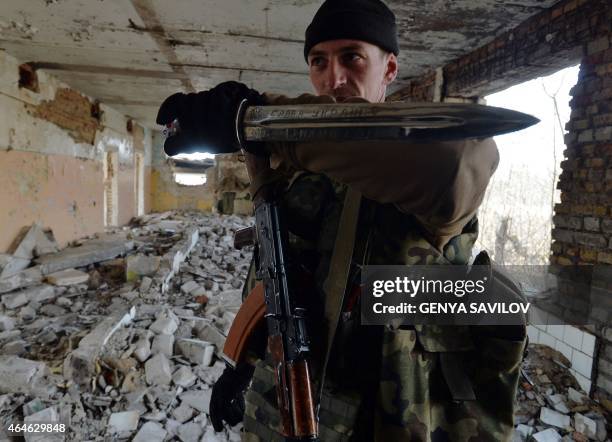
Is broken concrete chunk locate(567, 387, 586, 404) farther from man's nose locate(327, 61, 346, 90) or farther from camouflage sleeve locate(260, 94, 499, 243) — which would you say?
man's nose locate(327, 61, 346, 90)

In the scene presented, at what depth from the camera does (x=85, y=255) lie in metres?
5.07

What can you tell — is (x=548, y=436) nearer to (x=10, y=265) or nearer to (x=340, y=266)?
(x=340, y=266)

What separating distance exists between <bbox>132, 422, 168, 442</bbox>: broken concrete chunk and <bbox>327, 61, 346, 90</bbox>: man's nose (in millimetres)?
2147

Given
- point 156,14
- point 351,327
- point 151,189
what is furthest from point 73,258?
point 151,189

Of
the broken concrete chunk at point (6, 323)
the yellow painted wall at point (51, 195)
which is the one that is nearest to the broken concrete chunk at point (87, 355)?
the broken concrete chunk at point (6, 323)

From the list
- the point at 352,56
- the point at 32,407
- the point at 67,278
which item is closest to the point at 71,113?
the point at 67,278

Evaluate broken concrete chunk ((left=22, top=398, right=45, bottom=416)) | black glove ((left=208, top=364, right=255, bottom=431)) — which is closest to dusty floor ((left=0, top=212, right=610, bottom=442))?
broken concrete chunk ((left=22, top=398, right=45, bottom=416))

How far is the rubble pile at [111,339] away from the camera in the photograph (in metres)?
2.13

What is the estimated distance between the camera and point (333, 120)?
0.57 m

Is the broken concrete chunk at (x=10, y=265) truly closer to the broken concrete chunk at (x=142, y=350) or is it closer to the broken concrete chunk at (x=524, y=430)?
the broken concrete chunk at (x=142, y=350)

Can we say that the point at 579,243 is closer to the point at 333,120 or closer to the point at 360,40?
the point at 360,40

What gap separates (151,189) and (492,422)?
1252 centimetres

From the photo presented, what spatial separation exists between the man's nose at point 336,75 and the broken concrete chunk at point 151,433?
215 centimetres

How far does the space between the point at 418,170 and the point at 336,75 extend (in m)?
0.58
